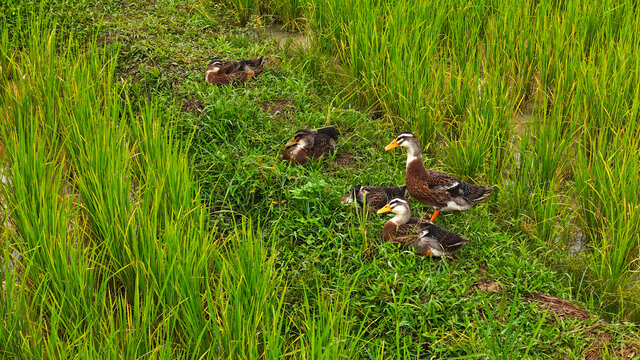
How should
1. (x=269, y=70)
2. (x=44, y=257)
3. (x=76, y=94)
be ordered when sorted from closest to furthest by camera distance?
1. (x=44, y=257)
2. (x=76, y=94)
3. (x=269, y=70)

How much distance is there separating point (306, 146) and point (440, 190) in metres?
0.96

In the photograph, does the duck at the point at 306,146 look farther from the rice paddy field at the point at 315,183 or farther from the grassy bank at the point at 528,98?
the grassy bank at the point at 528,98

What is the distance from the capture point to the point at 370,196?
3824mm

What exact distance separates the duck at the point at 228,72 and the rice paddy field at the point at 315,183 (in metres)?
0.10

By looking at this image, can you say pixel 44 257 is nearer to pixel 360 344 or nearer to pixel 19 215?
pixel 19 215

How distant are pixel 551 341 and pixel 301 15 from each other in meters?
4.05

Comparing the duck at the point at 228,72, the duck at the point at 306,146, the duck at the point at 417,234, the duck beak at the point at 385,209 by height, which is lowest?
the duck at the point at 417,234

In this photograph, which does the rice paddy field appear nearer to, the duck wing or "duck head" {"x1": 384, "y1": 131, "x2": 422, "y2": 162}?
the duck wing

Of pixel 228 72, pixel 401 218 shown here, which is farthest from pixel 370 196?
pixel 228 72

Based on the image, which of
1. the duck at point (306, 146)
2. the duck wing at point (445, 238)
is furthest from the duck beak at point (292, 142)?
the duck wing at point (445, 238)

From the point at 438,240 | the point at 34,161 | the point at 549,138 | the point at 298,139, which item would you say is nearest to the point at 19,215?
the point at 34,161

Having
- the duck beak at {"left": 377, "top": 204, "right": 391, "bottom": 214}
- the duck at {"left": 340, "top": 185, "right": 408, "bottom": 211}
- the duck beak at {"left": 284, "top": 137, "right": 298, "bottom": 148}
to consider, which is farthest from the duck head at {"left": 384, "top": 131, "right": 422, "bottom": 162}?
the duck beak at {"left": 284, "top": 137, "right": 298, "bottom": 148}

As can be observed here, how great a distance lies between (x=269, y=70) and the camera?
5191mm

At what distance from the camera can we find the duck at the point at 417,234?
3459 millimetres
